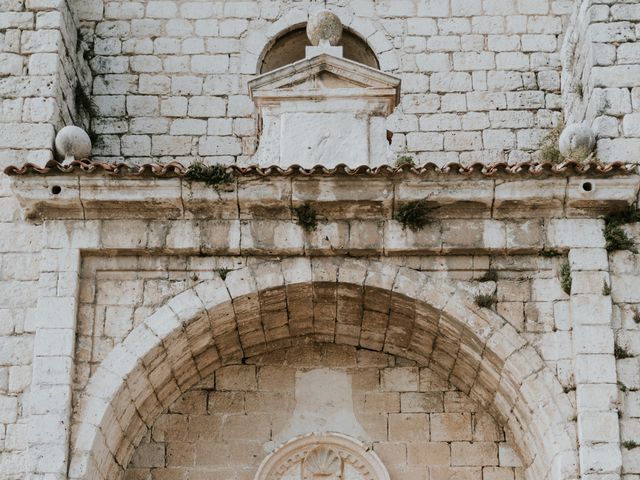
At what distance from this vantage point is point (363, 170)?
10.6 metres

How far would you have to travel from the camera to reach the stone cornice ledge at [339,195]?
35.0 feet

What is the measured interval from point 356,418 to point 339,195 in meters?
1.99

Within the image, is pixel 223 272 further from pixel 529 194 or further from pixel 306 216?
pixel 529 194

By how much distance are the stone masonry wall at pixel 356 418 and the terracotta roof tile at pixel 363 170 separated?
1841mm

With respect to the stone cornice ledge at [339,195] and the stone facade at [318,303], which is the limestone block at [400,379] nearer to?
the stone facade at [318,303]

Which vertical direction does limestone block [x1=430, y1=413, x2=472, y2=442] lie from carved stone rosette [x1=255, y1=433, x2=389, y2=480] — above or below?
above

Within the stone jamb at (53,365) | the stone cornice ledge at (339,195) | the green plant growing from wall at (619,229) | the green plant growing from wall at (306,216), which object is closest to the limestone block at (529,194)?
the stone cornice ledge at (339,195)

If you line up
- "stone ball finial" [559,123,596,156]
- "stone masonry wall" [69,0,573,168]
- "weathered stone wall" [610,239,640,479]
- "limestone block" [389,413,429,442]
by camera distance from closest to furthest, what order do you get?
"weathered stone wall" [610,239,640,479] → "stone ball finial" [559,123,596,156] → "limestone block" [389,413,429,442] → "stone masonry wall" [69,0,573,168]

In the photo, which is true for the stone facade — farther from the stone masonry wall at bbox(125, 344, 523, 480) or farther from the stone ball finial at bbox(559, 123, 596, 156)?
the stone ball finial at bbox(559, 123, 596, 156)

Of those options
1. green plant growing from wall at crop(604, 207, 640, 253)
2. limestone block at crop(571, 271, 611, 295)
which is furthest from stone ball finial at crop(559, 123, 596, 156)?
limestone block at crop(571, 271, 611, 295)

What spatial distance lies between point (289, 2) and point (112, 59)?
174 cm

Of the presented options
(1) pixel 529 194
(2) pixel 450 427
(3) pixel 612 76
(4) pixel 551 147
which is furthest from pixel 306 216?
(3) pixel 612 76

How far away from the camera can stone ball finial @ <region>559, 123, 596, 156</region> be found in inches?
434

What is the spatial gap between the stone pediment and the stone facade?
1.10ft
